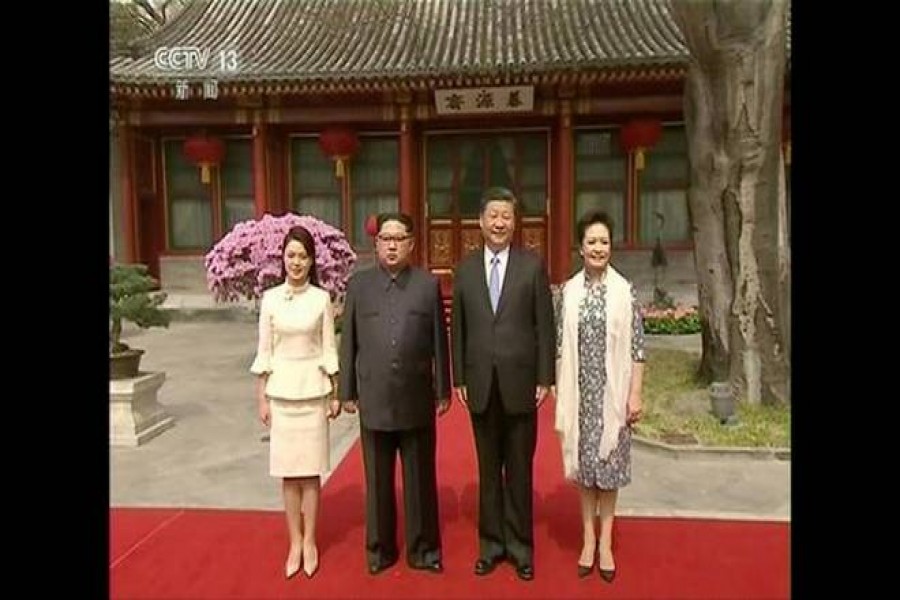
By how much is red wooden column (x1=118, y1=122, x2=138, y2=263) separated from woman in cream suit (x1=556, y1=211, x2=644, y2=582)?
1113 centimetres

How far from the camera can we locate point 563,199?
1185 centimetres

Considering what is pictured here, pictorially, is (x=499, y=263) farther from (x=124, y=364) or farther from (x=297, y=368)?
(x=124, y=364)

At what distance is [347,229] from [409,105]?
235cm

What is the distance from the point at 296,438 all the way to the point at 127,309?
2901mm

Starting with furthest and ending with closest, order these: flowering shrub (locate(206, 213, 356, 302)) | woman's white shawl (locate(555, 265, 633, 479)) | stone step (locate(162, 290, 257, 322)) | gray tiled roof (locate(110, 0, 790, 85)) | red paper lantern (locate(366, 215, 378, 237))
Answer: stone step (locate(162, 290, 257, 322)) → gray tiled roof (locate(110, 0, 790, 85)) → flowering shrub (locate(206, 213, 356, 302)) → red paper lantern (locate(366, 215, 378, 237)) → woman's white shawl (locate(555, 265, 633, 479))

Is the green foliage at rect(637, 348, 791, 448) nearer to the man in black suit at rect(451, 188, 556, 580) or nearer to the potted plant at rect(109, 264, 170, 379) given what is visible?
the man in black suit at rect(451, 188, 556, 580)

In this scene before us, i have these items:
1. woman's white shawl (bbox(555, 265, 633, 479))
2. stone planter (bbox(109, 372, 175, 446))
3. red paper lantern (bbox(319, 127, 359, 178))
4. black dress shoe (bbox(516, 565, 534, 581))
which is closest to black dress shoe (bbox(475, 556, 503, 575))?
black dress shoe (bbox(516, 565, 534, 581))

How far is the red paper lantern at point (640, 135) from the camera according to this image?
1145cm

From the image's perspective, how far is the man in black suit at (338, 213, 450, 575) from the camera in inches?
123

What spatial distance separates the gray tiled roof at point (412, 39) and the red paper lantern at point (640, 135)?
1091mm

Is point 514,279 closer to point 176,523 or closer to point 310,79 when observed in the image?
point 176,523

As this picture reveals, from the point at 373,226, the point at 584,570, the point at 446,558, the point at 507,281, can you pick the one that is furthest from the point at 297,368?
the point at 373,226

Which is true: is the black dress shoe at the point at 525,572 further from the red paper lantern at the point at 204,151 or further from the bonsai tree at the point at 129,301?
the red paper lantern at the point at 204,151

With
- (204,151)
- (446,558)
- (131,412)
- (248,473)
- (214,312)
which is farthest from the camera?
(204,151)
